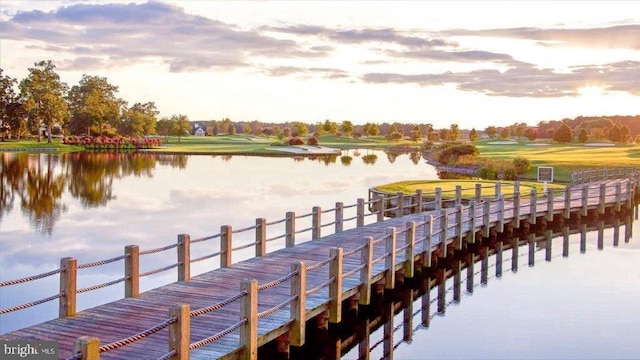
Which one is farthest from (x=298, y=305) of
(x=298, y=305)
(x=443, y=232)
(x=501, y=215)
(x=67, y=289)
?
(x=501, y=215)

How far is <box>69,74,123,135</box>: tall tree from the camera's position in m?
155

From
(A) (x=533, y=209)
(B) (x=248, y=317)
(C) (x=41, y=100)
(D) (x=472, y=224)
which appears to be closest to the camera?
(B) (x=248, y=317)

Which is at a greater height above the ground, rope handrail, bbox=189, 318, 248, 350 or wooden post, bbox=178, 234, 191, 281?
wooden post, bbox=178, 234, 191, 281

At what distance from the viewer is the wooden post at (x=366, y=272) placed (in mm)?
18250

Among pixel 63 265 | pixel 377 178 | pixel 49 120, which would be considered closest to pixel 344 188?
pixel 377 178

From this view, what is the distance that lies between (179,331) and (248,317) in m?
1.80

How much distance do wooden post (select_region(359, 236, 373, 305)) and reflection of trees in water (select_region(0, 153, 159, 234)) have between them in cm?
2183

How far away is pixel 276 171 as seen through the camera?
254 ft

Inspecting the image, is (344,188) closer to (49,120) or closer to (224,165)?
(224,165)

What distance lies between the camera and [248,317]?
42.4 feet

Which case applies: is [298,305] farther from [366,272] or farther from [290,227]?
[290,227]

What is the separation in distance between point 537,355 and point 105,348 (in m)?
10.6

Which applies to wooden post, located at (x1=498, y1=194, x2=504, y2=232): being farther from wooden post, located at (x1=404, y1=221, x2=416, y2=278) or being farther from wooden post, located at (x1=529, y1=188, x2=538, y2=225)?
wooden post, located at (x1=404, y1=221, x2=416, y2=278)

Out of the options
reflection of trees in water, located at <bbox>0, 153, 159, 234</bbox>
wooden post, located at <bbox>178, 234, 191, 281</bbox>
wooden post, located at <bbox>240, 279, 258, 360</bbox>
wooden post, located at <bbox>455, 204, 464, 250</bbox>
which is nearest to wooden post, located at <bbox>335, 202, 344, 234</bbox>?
wooden post, located at <bbox>455, 204, 464, 250</bbox>
